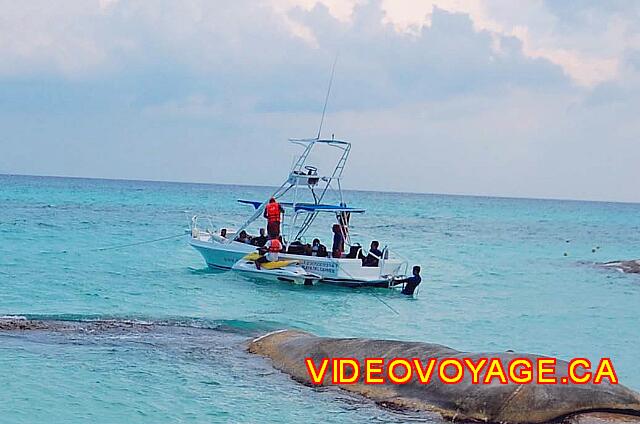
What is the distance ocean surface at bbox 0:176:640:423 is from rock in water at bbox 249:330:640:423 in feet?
1.18

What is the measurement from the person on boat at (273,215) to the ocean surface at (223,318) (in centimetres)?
158

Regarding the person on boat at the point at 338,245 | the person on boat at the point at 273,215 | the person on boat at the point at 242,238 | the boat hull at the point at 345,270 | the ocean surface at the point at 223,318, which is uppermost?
the person on boat at the point at 273,215

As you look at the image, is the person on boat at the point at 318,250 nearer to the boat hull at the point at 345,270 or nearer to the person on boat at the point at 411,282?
the boat hull at the point at 345,270

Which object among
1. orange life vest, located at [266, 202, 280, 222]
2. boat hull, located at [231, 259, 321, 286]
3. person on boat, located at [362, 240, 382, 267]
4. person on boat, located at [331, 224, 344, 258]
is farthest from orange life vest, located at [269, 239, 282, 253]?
person on boat, located at [362, 240, 382, 267]

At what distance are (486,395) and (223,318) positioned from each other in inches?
419

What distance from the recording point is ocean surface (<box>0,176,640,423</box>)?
1056 centimetres

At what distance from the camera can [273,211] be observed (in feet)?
81.1

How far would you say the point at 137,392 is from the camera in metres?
11.1

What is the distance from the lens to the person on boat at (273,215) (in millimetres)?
24688

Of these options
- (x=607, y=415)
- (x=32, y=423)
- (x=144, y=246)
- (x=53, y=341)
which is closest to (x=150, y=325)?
(x=53, y=341)

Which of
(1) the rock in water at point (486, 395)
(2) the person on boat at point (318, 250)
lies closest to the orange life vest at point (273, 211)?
(2) the person on boat at point (318, 250)

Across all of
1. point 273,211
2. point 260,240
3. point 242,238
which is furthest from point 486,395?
point 242,238

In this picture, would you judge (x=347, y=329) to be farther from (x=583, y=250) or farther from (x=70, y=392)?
(x=583, y=250)

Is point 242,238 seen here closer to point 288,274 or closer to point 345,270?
point 288,274
